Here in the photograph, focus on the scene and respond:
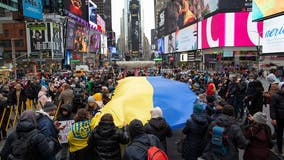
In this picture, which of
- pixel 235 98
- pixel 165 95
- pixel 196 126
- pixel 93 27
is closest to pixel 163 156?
pixel 196 126

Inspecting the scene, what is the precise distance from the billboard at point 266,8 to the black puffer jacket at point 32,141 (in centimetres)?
3329

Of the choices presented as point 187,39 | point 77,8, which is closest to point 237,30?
point 187,39

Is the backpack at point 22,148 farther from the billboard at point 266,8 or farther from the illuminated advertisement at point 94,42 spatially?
the illuminated advertisement at point 94,42

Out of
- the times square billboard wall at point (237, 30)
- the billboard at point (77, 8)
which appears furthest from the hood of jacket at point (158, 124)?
the billboard at point (77, 8)

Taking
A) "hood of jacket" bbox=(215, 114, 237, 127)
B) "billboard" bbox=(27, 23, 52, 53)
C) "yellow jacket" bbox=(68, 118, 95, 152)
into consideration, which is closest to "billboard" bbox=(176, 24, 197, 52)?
"billboard" bbox=(27, 23, 52, 53)

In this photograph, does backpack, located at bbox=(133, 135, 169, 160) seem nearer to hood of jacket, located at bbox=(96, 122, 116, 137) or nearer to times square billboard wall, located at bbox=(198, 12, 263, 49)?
hood of jacket, located at bbox=(96, 122, 116, 137)

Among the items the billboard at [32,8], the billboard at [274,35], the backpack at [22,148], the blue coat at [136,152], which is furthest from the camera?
the billboard at [274,35]

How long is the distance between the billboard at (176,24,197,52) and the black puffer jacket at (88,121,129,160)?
230 feet

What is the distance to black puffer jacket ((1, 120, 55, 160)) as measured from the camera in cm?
421

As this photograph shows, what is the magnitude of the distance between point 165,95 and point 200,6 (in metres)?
64.5

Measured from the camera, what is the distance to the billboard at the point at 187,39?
74.3 meters

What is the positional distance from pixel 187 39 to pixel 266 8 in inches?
1774

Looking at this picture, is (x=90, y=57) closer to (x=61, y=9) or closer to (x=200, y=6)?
(x=61, y=9)

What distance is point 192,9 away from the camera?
7725 cm
